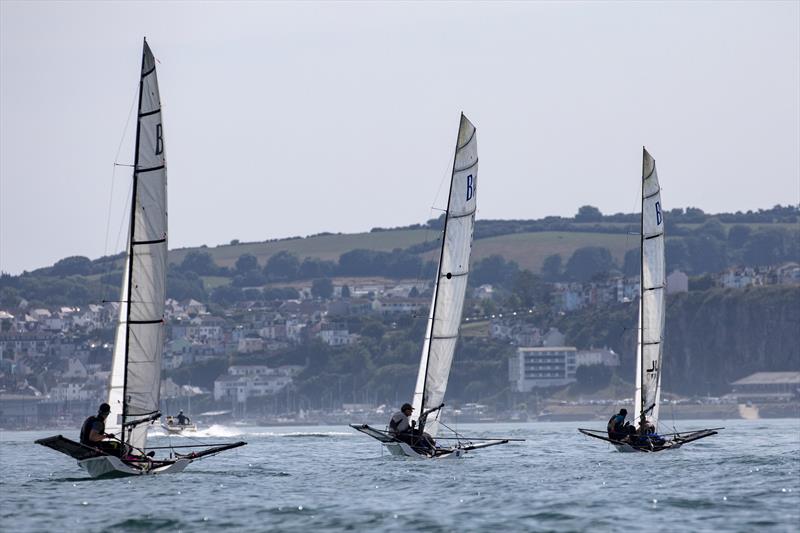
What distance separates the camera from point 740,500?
41750 mm

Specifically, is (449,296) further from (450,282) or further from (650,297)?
(650,297)

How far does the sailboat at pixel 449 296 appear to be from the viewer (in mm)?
59750

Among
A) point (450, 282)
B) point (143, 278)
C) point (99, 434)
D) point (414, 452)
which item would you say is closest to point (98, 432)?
point (99, 434)

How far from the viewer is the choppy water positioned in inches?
1510

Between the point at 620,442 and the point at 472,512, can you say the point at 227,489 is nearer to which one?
the point at 472,512

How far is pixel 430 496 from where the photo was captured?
43875 mm

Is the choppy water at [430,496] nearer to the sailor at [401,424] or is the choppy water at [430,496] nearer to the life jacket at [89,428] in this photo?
the sailor at [401,424]

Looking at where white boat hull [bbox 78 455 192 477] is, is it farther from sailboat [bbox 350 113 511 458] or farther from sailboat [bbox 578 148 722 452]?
sailboat [bbox 578 148 722 452]

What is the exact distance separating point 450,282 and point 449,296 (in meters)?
0.50

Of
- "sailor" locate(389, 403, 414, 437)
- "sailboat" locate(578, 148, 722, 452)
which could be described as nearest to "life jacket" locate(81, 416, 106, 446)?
"sailor" locate(389, 403, 414, 437)

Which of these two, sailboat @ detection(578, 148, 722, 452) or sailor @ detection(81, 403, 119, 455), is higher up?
sailboat @ detection(578, 148, 722, 452)

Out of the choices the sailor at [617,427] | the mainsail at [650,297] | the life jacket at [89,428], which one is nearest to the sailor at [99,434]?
the life jacket at [89,428]

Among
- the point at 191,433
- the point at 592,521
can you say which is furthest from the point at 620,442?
the point at 191,433

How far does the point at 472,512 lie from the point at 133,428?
1122 centimetres
